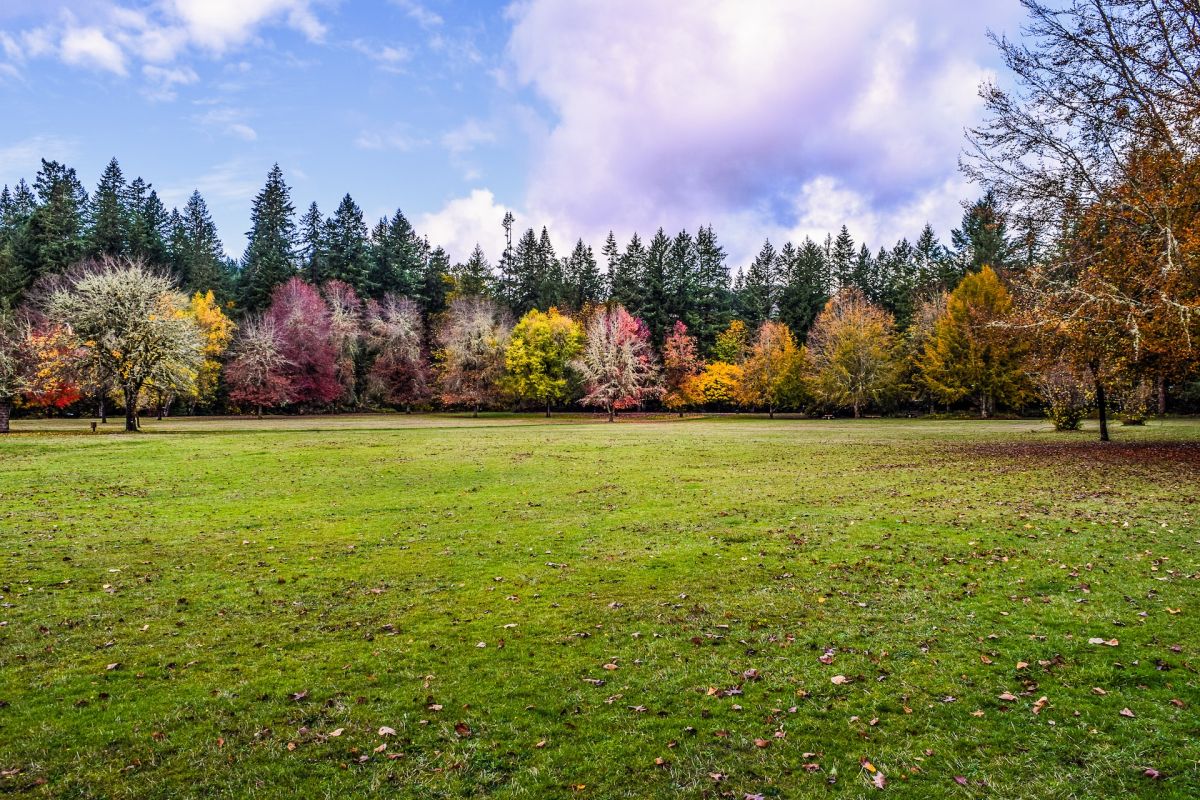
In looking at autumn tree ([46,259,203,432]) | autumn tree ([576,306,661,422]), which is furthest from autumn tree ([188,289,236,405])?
autumn tree ([576,306,661,422])

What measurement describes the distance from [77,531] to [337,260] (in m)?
82.5

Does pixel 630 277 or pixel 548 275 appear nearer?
pixel 630 277

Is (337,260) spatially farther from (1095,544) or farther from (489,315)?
(1095,544)

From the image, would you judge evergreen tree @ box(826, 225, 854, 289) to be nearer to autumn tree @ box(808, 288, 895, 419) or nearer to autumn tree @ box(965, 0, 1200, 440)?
autumn tree @ box(808, 288, 895, 419)

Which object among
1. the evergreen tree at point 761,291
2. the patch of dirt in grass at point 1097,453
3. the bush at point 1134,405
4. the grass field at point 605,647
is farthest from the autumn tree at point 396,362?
the bush at point 1134,405

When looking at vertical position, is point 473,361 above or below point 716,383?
above

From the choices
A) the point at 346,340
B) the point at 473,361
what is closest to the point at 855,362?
the point at 473,361

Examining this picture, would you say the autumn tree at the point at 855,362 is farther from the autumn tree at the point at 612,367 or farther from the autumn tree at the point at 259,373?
the autumn tree at the point at 259,373

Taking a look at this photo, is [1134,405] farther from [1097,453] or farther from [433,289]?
[433,289]

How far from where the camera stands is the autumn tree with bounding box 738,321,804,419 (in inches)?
2830

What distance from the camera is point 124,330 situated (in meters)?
39.8

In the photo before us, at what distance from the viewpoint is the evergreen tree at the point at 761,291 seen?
98.1m

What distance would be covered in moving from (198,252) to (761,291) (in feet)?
275

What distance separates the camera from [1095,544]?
11.2 meters
